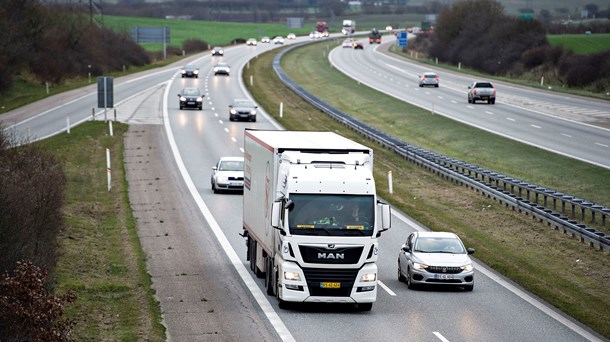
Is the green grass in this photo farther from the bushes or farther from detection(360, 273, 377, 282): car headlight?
the bushes

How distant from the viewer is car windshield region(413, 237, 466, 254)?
977 inches

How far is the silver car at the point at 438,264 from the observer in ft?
79.5

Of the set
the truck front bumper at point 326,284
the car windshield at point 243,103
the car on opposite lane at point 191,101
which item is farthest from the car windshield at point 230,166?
the car on opposite lane at point 191,101

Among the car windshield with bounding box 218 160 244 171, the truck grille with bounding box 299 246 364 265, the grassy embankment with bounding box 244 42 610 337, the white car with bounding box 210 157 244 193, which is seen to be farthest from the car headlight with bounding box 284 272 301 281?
the car windshield with bounding box 218 160 244 171

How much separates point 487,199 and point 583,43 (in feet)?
277

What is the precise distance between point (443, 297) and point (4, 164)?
1535cm

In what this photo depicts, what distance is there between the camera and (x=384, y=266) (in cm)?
2772

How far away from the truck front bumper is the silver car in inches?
120

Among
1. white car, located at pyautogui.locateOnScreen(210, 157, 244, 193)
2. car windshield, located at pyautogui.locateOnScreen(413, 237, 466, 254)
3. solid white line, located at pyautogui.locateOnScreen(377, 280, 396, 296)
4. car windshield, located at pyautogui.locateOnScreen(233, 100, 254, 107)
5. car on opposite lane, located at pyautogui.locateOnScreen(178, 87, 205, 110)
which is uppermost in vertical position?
car windshield, located at pyautogui.locateOnScreen(413, 237, 466, 254)

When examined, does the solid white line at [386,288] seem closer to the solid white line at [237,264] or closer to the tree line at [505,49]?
the solid white line at [237,264]

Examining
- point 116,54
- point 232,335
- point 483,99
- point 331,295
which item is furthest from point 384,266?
point 116,54

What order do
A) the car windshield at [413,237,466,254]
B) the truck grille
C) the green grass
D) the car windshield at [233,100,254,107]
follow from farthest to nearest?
the green grass < the car windshield at [233,100,254,107] < the car windshield at [413,237,466,254] < the truck grille

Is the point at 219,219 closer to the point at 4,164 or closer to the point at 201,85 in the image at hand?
the point at 4,164

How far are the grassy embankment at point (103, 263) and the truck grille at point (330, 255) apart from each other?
3.23m
